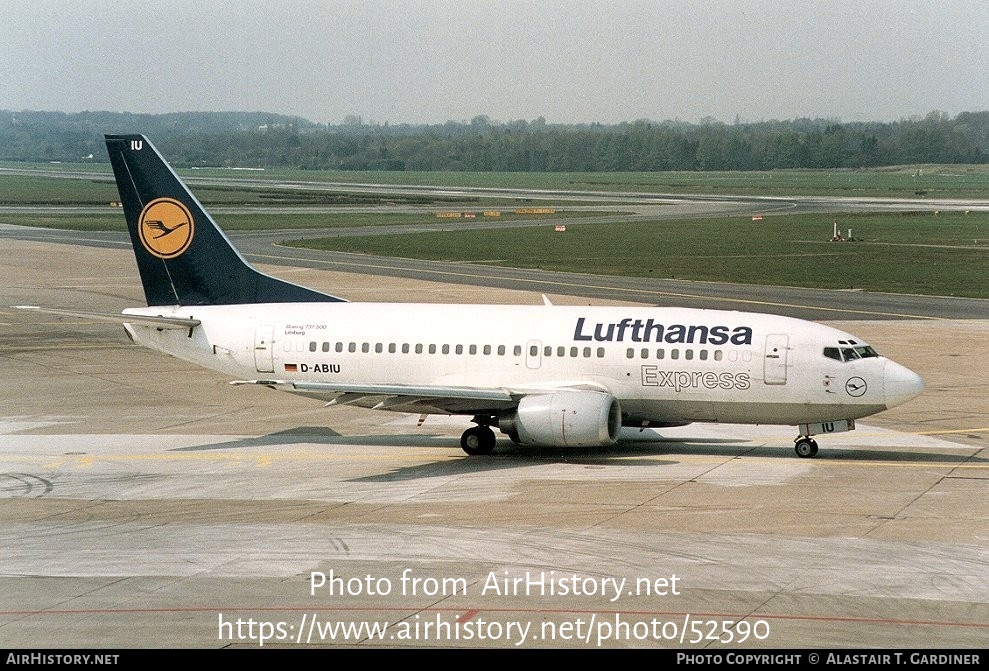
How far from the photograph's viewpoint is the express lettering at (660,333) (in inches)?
1362

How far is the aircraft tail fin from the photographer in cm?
3922

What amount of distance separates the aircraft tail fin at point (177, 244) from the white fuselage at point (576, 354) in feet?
2.23

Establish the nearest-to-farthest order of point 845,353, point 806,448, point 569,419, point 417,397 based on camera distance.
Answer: point 569,419, point 845,353, point 417,397, point 806,448

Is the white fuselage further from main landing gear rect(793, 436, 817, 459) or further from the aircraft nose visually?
main landing gear rect(793, 436, 817, 459)

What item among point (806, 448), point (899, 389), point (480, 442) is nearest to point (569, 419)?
point (480, 442)

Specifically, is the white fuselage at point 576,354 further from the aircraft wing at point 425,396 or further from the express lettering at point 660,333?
the aircraft wing at point 425,396

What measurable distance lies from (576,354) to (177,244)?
44.5 ft

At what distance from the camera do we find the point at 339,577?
74.9 feet

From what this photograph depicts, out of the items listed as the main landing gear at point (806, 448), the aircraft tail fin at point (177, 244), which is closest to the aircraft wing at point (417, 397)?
the aircraft tail fin at point (177, 244)

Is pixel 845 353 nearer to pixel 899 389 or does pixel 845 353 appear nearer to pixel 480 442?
pixel 899 389

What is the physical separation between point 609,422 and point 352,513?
8553mm

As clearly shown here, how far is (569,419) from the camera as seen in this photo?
33281 millimetres
